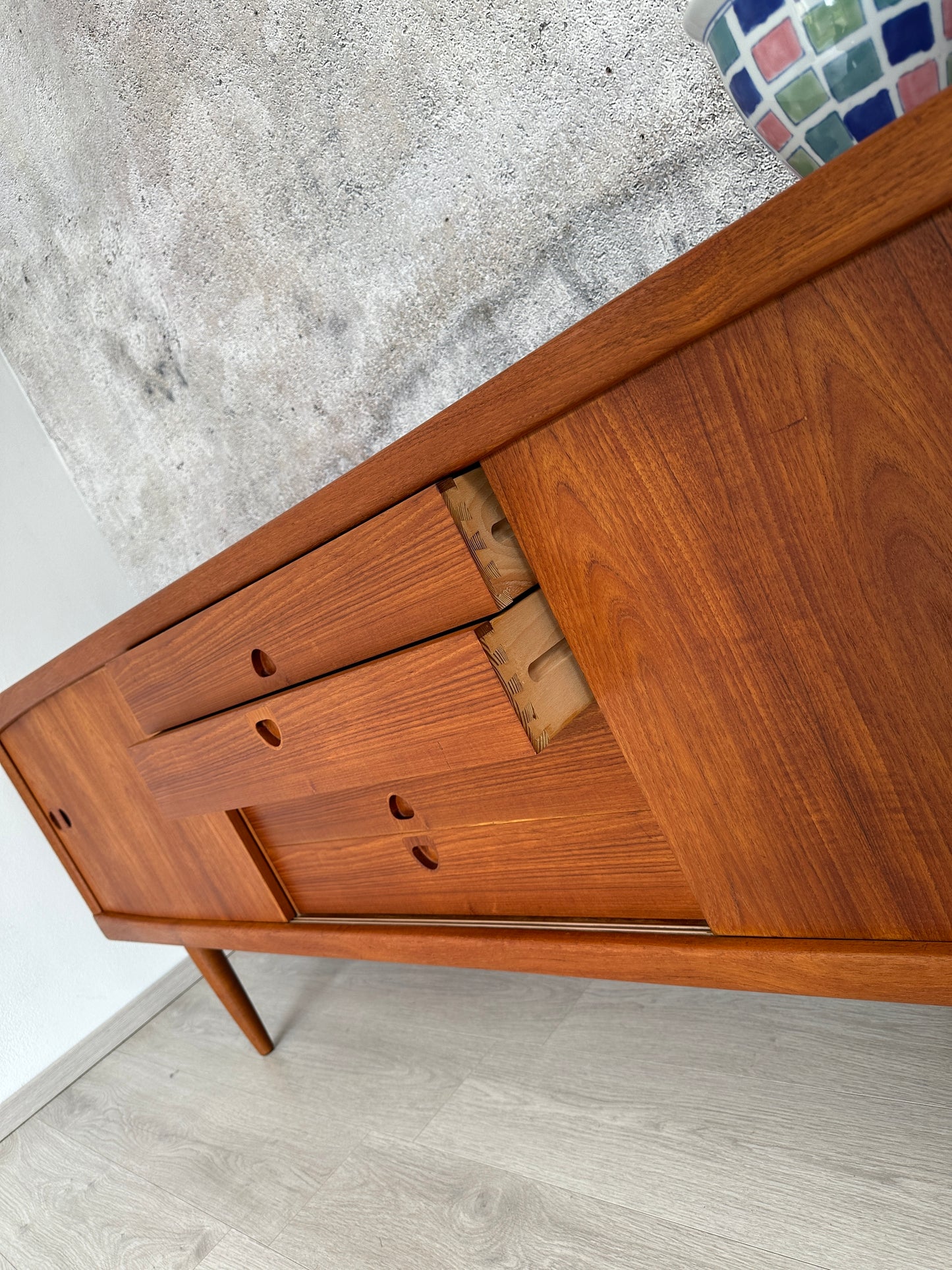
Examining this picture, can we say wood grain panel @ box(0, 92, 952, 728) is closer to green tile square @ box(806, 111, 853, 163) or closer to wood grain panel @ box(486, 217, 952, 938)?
wood grain panel @ box(486, 217, 952, 938)

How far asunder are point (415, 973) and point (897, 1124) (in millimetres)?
817

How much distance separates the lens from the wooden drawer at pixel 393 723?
25.1 inches

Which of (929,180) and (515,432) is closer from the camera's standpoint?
(929,180)

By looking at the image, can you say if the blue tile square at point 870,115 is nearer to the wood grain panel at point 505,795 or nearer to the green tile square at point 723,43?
the green tile square at point 723,43

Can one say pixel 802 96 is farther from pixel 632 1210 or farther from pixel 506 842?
pixel 632 1210

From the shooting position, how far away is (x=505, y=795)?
81 centimetres

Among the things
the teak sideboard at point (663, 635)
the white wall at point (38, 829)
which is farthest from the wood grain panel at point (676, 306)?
the white wall at point (38, 829)

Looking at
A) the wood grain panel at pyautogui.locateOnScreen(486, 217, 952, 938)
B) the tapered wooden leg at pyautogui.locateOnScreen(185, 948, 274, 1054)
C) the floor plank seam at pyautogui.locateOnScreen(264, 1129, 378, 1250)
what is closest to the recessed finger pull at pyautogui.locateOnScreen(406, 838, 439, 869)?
the wood grain panel at pyautogui.locateOnScreen(486, 217, 952, 938)

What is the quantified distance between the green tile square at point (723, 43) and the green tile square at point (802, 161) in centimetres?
6

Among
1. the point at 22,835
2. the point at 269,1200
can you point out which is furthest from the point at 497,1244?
the point at 22,835

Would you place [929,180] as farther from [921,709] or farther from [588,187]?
[588,187]

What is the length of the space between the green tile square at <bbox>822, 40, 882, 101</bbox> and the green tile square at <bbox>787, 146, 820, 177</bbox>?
1.8 inches

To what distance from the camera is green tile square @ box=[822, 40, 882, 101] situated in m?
0.49

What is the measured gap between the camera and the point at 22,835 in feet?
5.40
